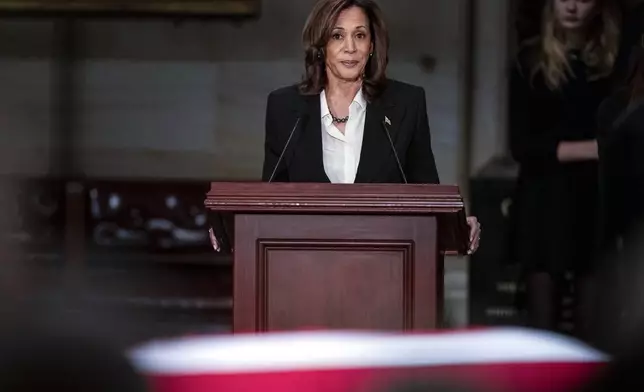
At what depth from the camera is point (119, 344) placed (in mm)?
559

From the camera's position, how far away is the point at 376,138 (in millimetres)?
2115

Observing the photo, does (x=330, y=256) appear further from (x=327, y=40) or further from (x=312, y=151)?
(x=327, y=40)

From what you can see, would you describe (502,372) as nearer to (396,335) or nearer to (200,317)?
(396,335)

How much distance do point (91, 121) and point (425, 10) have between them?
1775mm

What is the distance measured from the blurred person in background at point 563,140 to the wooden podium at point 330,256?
2848mm

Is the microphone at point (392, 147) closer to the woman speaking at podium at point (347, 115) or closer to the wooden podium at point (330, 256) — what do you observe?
the woman speaking at podium at point (347, 115)

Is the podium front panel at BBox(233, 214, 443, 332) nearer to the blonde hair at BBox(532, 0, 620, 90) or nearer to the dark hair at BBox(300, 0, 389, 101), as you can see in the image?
the dark hair at BBox(300, 0, 389, 101)

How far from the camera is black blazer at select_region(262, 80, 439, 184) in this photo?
209cm

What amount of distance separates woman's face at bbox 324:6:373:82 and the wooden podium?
594 millimetres

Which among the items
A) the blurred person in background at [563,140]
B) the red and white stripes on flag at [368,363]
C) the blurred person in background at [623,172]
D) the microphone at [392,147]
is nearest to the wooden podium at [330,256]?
the microphone at [392,147]

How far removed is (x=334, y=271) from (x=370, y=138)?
52 centimetres

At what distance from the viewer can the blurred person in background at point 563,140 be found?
4445 millimetres

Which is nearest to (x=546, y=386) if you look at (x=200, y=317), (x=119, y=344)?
(x=119, y=344)

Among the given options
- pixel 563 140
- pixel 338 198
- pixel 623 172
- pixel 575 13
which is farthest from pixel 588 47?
pixel 338 198
